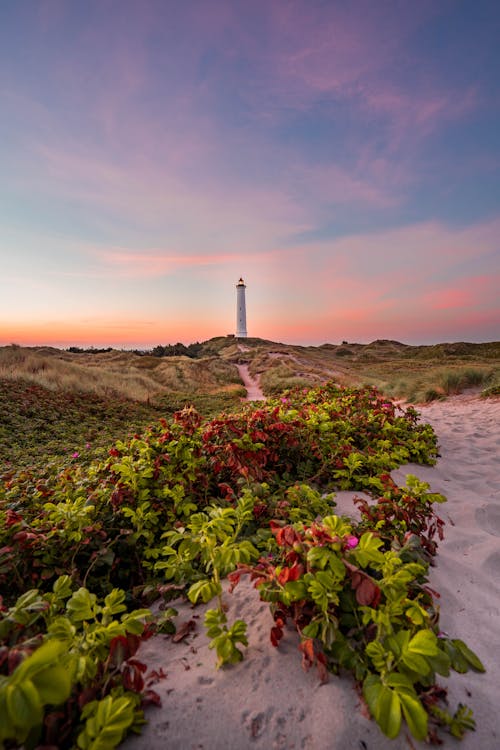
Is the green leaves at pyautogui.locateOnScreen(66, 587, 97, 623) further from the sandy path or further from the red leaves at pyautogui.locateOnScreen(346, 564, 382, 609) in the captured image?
the sandy path

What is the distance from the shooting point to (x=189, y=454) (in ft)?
11.4

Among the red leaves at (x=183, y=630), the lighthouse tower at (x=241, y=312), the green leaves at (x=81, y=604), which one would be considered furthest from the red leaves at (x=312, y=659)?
the lighthouse tower at (x=241, y=312)

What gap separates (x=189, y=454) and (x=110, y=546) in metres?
1.08

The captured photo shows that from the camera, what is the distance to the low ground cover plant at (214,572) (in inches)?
46.5

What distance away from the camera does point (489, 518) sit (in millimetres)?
3250

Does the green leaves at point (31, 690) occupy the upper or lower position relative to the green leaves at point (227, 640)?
upper

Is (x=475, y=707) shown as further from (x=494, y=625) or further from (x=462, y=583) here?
(x=462, y=583)

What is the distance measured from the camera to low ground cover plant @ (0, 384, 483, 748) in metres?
1.18

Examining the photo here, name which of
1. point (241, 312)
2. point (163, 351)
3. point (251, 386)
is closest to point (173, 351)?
point (163, 351)

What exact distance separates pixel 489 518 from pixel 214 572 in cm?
288

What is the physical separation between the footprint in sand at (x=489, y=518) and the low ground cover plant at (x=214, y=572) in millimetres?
694

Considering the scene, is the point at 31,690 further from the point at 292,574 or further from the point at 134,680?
the point at 292,574

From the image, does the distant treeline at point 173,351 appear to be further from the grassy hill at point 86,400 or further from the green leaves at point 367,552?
the green leaves at point 367,552

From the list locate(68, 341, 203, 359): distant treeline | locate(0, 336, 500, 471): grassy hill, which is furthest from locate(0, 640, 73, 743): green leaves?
locate(68, 341, 203, 359): distant treeline
